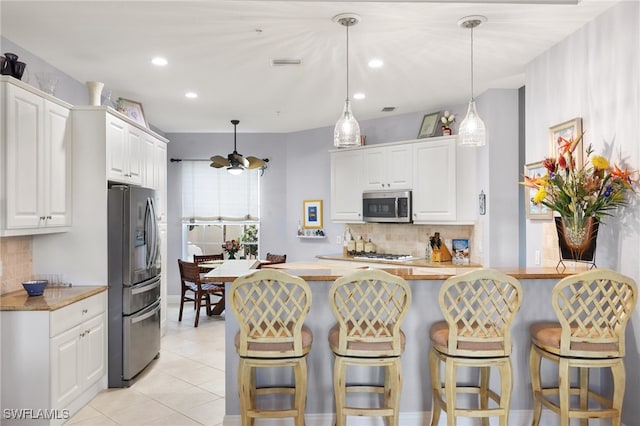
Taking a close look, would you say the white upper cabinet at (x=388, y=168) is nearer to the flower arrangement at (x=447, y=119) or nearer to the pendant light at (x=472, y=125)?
the flower arrangement at (x=447, y=119)

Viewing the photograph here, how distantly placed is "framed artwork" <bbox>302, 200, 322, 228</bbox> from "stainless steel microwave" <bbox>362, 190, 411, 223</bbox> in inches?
40.0

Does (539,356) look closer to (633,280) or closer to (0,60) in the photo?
(633,280)

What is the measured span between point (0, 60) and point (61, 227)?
49.5 inches

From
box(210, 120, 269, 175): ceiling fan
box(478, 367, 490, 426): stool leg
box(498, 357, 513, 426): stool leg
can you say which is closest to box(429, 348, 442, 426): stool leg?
box(478, 367, 490, 426): stool leg

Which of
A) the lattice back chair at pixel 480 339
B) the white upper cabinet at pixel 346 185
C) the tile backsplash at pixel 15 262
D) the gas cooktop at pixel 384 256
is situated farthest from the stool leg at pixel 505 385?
the white upper cabinet at pixel 346 185

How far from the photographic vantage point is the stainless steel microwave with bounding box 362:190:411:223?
5.69m

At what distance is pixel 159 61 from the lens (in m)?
3.87

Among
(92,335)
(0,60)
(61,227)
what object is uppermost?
(0,60)

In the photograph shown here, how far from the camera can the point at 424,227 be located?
19.5 feet

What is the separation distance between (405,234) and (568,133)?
295 cm

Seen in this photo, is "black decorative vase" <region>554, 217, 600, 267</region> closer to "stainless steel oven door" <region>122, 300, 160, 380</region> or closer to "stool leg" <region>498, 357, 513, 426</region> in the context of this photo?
"stool leg" <region>498, 357, 513, 426</region>

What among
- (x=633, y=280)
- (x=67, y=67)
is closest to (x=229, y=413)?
(x=633, y=280)

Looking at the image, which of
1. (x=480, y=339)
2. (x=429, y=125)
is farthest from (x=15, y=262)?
(x=429, y=125)

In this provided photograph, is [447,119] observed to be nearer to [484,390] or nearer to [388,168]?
[388,168]
